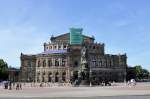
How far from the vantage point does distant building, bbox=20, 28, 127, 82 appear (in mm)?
157875

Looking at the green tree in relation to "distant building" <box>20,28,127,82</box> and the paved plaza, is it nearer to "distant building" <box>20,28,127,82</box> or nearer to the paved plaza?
"distant building" <box>20,28,127,82</box>

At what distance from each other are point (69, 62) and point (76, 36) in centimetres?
1433

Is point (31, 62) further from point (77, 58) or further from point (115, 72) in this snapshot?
point (115, 72)

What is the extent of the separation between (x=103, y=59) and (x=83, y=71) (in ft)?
240

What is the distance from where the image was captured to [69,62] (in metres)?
157

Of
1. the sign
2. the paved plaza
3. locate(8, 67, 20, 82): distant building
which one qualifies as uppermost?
the sign

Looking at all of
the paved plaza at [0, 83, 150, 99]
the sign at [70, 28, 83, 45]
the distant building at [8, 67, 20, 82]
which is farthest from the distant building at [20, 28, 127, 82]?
the paved plaza at [0, 83, 150, 99]

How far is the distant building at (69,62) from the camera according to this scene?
6216 inches

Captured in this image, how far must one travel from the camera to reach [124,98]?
39125mm

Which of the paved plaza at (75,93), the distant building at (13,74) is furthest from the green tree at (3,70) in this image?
the paved plaza at (75,93)

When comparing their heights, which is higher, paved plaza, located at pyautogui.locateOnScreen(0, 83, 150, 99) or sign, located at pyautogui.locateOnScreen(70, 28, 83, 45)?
sign, located at pyautogui.locateOnScreen(70, 28, 83, 45)

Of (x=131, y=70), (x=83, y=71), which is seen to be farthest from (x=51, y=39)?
(x=83, y=71)

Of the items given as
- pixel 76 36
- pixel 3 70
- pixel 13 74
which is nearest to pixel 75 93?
pixel 76 36

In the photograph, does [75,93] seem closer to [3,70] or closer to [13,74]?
[3,70]
